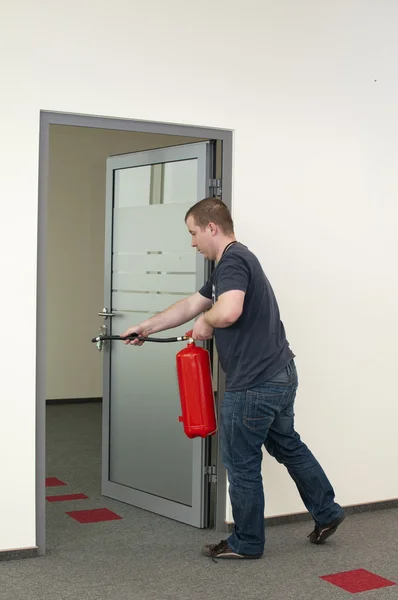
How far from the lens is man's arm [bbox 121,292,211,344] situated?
11.9 feet

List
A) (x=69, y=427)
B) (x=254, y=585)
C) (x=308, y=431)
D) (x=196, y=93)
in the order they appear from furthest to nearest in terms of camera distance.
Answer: (x=69, y=427) → (x=308, y=431) → (x=196, y=93) → (x=254, y=585)

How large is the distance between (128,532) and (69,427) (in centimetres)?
302

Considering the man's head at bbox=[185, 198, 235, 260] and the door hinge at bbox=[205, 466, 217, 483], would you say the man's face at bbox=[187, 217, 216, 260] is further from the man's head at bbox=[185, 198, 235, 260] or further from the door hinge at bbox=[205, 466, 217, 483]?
the door hinge at bbox=[205, 466, 217, 483]

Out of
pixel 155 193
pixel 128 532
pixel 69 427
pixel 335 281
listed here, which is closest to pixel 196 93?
pixel 155 193

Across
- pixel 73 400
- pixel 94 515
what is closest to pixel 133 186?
pixel 94 515

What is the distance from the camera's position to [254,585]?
10.00ft

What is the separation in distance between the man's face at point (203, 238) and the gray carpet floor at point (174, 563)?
1.29 metres

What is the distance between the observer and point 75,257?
7934 mm

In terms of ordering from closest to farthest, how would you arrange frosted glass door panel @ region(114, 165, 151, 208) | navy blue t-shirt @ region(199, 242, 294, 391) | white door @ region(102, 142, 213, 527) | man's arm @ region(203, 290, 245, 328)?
1. man's arm @ region(203, 290, 245, 328)
2. navy blue t-shirt @ region(199, 242, 294, 391)
3. white door @ region(102, 142, 213, 527)
4. frosted glass door panel @ region(114, 165, 151, 208)

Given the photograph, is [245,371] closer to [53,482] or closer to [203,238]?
[203,238]

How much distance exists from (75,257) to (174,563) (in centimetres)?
499

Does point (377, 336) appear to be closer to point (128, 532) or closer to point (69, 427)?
point (128, 532)

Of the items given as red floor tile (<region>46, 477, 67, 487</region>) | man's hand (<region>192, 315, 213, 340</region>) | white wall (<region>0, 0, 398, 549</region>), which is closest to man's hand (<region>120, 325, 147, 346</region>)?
man's hand (<region>192, 315, 213, 340</region>)

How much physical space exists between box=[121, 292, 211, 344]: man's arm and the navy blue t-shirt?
259mm
